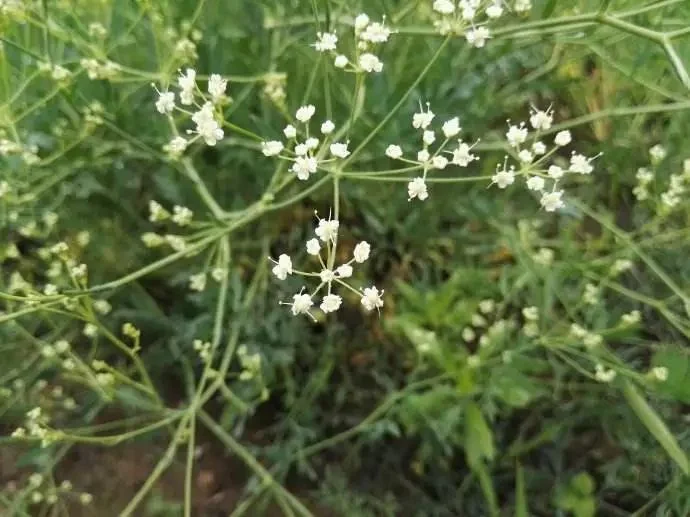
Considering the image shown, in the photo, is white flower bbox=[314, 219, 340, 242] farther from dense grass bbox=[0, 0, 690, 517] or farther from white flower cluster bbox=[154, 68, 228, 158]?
dense grass bbox=[0, 0, 690, 517]

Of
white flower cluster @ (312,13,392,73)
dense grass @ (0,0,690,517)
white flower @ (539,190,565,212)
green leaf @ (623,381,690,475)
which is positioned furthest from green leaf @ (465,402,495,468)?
white flower cluster @ (312,13,392,73)

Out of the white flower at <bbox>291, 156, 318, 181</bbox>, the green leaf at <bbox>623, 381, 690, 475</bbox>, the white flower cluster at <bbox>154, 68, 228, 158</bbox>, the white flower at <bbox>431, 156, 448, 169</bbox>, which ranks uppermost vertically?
the white flower cluster at <bbox>154, 68, 228, 158</bbox>

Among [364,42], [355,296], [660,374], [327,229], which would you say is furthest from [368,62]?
[355,296]

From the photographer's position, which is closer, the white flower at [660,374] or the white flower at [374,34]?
the white flower at [374,34]

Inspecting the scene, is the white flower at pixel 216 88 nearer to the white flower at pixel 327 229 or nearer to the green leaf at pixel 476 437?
the white flower at pixel 327 229

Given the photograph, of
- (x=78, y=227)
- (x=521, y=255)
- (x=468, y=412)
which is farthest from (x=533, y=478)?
(x=78, y=227)

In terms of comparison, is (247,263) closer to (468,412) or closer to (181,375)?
(181,375)

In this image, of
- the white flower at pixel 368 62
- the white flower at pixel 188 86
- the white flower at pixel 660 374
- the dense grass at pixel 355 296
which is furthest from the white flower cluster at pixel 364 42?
the white flower at pixel 660 374

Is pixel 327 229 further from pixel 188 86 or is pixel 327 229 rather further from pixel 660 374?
pixel 660 374
